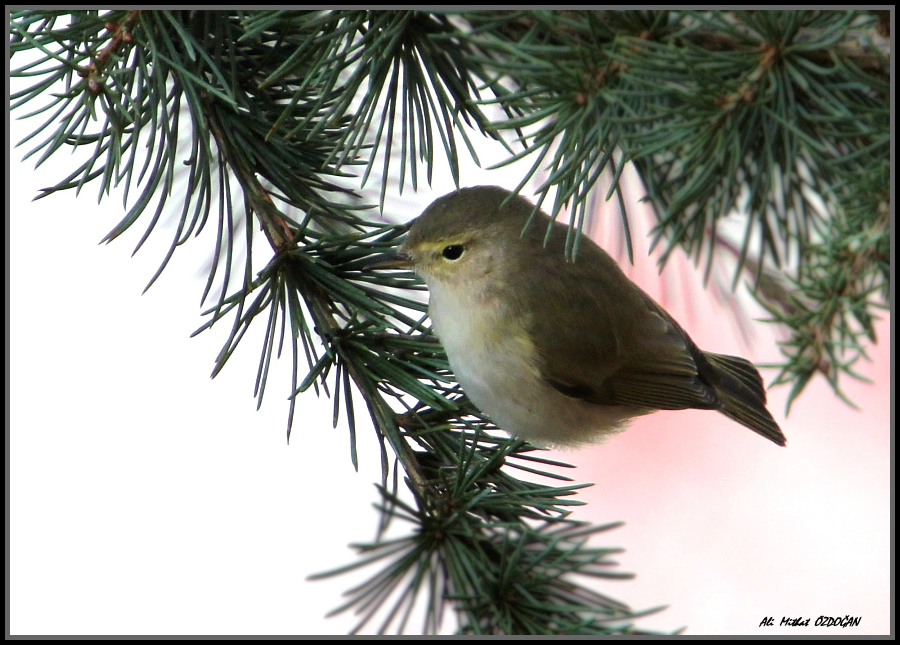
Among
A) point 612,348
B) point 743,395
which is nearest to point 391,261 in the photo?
point 612,348

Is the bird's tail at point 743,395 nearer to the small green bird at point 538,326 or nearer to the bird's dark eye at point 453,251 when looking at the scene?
the small green bird at point 538,326

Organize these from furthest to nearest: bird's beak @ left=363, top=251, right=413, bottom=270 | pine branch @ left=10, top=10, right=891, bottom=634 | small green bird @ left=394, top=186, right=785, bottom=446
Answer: small green bird @ left=394, top=186, right=785, bottom=446
bird's beak @ left=363, top=251, right=413, bottom=270
pine branch @ left=10, top=10, right=891, bottom=634

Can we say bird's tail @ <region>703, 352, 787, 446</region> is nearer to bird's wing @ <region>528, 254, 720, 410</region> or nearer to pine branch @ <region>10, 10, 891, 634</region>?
bird's wing @ <region>528, 254, 720, 410</region>

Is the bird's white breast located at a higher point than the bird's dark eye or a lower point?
lower

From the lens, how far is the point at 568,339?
1058 millimetres

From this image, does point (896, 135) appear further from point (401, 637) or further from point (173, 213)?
point (173, 213)

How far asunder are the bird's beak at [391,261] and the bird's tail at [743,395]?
60cm

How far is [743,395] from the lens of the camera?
1272 millimetres

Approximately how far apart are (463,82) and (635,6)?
240 millimetres

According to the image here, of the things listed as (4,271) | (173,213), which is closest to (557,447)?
(173,213)

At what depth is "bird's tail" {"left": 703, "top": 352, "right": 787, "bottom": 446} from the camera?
47.9 inches

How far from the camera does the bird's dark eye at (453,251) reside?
99 centimetres

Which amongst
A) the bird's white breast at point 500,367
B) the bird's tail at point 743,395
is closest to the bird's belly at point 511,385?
the bird's white breast at point 500,367

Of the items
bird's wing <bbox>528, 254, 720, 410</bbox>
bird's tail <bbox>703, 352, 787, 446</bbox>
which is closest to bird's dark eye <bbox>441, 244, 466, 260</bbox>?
bird's wing <bbox>528, 254, 720, 410</bbox>
